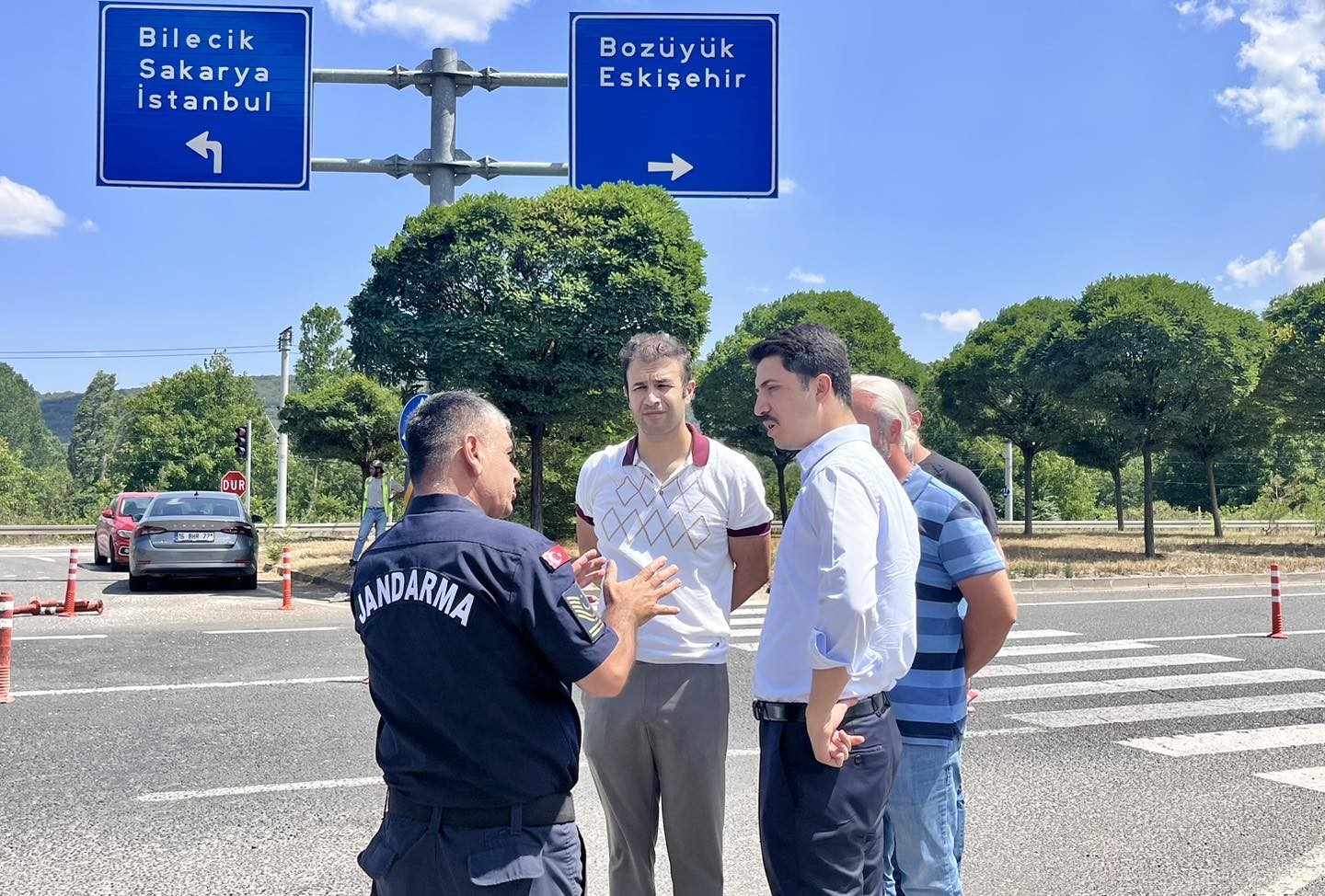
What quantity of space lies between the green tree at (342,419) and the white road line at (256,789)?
27216 mm

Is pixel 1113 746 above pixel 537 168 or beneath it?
beneath

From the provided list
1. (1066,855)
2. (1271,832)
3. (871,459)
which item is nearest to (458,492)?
(871,459)

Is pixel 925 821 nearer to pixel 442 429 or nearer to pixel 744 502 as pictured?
pixel 744 502

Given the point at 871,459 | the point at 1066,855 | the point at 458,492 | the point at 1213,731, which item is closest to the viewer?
the point at 458,492

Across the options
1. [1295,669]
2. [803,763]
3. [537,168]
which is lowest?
[1295,669]

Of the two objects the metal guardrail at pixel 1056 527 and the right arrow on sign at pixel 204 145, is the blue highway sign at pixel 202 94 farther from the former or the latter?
the metal guardrail at pixel 1056 527

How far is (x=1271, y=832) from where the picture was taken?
16.5 feet

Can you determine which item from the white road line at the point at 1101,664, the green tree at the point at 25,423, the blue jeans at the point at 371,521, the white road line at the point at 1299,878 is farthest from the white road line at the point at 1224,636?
the green tree at the point at 25,423

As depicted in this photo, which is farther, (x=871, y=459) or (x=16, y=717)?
(x=16, y=717)

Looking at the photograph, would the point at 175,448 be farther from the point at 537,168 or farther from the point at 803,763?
the point at 803,763

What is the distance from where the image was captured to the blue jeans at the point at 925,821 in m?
3.05

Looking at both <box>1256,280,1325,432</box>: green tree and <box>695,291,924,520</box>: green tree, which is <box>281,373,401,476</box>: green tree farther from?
<box>1256,280,1325,432</box>: green tree

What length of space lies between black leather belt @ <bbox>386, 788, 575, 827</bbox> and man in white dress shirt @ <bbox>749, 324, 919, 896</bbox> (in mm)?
545

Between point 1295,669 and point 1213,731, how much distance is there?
10.0ft
